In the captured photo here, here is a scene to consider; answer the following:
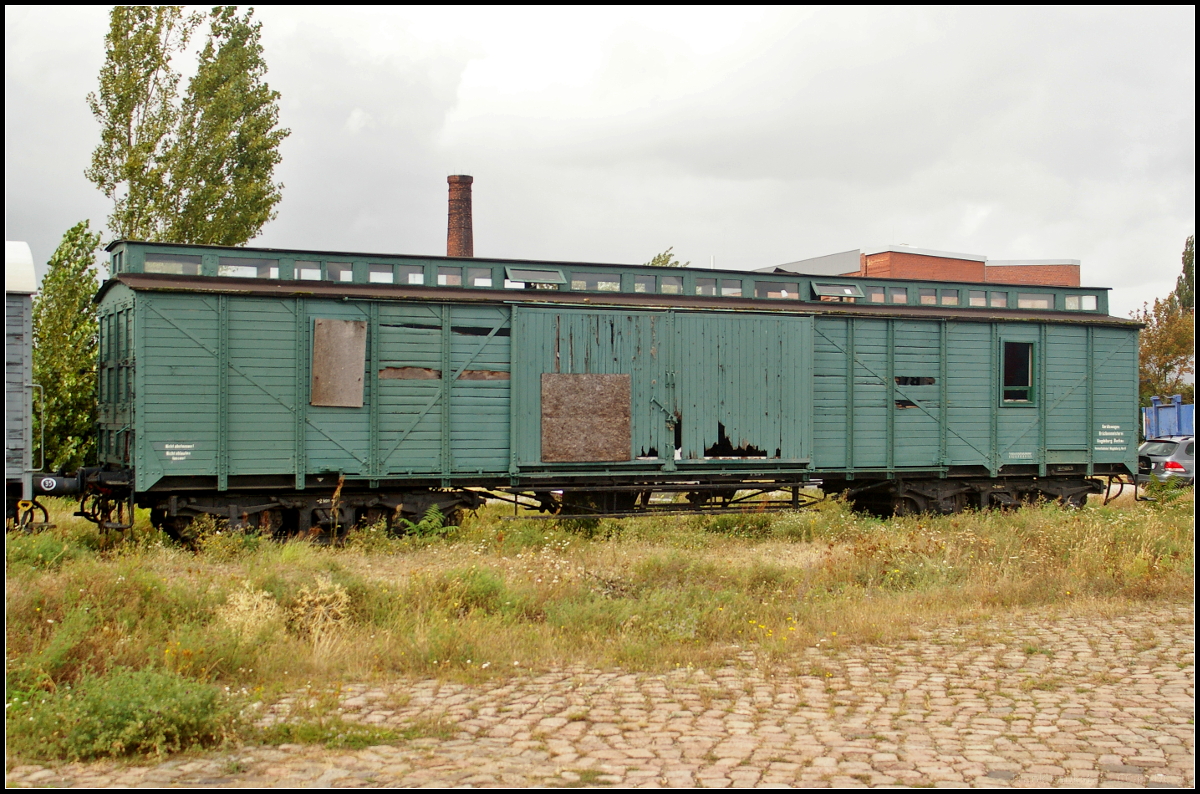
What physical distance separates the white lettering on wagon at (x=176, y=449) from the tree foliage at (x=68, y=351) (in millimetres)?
5036

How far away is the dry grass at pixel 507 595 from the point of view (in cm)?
686

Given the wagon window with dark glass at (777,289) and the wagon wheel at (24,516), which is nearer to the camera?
the wagon wheel at (24,516)

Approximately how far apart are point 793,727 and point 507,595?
3.59 metres

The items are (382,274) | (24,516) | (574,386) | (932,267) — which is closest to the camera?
(24,516)

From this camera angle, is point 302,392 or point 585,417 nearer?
point 302,392

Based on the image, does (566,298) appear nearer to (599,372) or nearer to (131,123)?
(599,372)

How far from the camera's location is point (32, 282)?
459 inches

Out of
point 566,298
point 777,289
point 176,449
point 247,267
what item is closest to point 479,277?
point 566,298

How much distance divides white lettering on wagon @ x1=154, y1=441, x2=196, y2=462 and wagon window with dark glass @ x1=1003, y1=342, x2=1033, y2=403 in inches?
524

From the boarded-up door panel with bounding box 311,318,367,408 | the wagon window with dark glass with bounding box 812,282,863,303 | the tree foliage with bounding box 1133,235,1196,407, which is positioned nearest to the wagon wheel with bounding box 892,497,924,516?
the wagon window with dark glass with bounding box 812,282,863,303

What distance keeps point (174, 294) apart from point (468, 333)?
3966 mm

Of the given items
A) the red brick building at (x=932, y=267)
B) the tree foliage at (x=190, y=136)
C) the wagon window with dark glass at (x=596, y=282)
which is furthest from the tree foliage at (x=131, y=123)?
the red brick building at (x=932, y=267)

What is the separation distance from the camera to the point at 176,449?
12352mm

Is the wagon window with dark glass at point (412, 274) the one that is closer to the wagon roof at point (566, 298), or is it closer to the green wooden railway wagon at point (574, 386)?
the green wooden railway wagon at point (574, 386)
